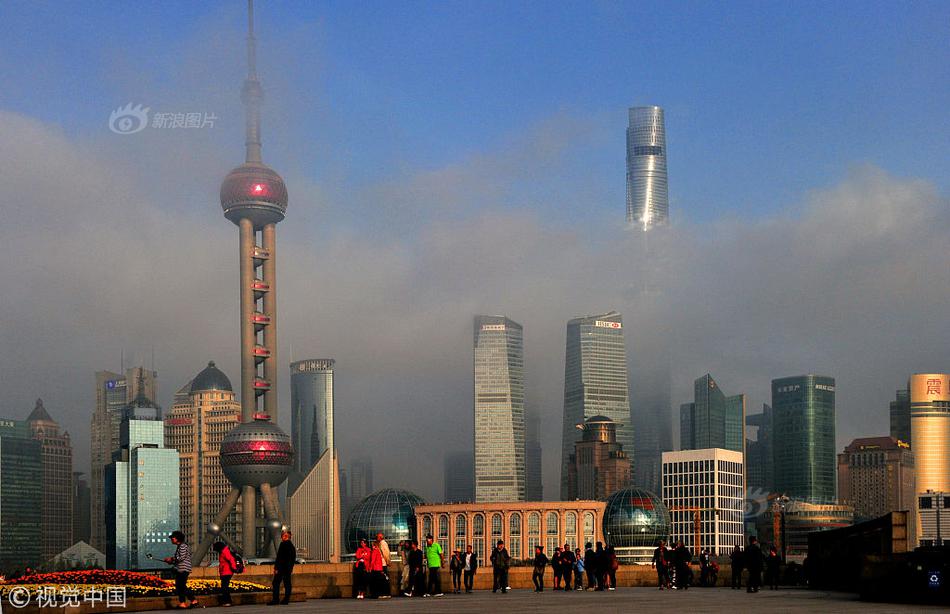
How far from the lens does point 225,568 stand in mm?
39562

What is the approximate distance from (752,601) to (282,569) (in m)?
14.1

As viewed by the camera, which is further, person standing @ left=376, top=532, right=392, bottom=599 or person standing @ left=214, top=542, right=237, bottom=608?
person standing @ left=376, top=532, right=392, bottom=599

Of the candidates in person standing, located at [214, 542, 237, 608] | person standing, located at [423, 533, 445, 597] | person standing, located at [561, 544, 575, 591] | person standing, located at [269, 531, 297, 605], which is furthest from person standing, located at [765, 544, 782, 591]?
person standing, located at [214, 542, 237, 608]

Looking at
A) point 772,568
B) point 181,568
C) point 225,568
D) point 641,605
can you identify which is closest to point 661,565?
point 772,568

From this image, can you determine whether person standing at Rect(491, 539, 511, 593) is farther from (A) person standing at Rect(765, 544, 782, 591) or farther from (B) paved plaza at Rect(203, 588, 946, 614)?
(A) person standing at Rect(765, 544, 782, 591)

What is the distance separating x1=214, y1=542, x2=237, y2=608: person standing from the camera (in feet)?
128

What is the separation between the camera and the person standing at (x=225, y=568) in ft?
128

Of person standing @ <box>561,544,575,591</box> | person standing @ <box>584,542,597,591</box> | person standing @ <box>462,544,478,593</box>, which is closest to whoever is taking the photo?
person standing @ <box>584,542,597,591</box>

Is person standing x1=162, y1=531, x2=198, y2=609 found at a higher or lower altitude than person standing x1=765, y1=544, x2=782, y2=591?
higher

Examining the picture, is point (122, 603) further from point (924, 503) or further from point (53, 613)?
point (924, 503)

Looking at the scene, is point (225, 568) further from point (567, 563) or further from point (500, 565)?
point (567, 563)

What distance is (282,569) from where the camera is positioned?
40.8 m

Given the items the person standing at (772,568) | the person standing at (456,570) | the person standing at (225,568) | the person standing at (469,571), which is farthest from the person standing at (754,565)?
the person standing at (225,568)

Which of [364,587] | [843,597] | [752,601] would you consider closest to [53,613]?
[364,587]
